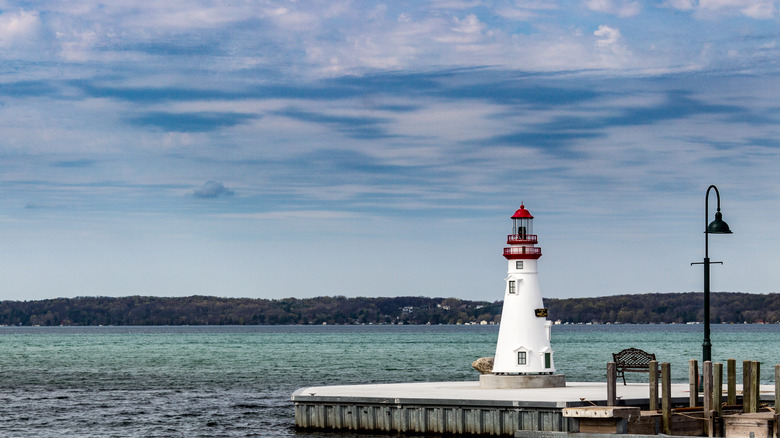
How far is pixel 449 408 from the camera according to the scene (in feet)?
105

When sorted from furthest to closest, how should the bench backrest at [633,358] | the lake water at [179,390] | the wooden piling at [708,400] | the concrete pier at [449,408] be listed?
1. the lake water at [179,390]
2. the bench backrest at [633,358]
3. the concrete pier at [449,408]
4. the wooden piling at [708,400]

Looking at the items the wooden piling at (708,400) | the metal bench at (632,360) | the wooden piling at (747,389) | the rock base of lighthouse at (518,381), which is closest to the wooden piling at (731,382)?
the wooden piling at (747,389)

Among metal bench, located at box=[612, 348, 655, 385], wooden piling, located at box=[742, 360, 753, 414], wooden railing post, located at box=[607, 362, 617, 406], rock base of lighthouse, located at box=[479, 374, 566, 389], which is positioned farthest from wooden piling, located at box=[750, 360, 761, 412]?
rock base of lighthouse, located at box=[479, 374, 566, 389]

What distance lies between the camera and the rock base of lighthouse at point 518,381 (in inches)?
1463

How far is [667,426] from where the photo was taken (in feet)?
89.6

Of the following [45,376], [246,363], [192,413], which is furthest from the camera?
[246,363]

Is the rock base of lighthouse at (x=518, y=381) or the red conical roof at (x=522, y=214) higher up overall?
the red conical roof at (x=522, y=214)

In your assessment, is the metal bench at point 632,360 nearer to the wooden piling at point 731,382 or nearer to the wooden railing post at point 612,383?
the wooden piling at point 731,382

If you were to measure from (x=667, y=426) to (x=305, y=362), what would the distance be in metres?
73.4

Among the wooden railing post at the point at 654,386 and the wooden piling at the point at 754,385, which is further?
the wooden piling at the point at 754,385

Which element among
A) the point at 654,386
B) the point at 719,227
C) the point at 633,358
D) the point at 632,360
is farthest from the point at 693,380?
the point at 632,360

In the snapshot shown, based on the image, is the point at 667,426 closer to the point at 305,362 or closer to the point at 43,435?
the point at 43,435

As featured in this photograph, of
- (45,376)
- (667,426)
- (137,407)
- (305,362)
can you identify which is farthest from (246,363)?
(667,426)

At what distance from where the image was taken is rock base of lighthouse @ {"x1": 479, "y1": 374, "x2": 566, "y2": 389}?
37.2 m
